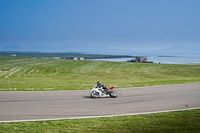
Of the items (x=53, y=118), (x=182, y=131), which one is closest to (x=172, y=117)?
(x=182, y=131)

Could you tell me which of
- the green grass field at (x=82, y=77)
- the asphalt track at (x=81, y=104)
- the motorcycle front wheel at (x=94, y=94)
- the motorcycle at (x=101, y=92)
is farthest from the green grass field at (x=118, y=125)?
the green grass field at (x=82, y=77)

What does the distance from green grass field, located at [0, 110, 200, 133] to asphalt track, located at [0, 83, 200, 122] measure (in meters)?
1.01

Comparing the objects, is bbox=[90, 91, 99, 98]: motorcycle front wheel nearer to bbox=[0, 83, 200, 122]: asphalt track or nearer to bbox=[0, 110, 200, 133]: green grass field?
bbox=[0, 83, 200, 122]: asphalt track

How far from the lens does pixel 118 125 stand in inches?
386

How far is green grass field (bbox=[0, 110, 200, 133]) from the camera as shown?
9117 mm

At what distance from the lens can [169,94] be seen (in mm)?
17547

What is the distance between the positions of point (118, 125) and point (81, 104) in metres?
4.37

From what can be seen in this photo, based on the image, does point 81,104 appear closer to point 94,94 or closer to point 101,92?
point 94,94

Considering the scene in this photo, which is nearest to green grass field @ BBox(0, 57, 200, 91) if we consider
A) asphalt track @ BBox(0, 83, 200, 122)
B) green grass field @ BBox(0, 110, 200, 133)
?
asphalt track @ BBox(0, 83, 200, 122)

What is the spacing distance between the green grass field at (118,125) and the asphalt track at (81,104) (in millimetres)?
1010

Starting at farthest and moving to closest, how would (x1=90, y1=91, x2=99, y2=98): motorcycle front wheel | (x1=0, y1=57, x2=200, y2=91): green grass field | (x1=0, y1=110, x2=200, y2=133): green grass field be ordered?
1. (x1=0, y1=57, x2=200, y2=91): green grass field
2. (x1=90, y1=91, x2=99, y2=98): motorcycle front wheel
3. (x1=0, y1=110, x2=200, y2=133): green grass field

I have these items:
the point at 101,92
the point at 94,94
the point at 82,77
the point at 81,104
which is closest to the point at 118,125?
the point at 81,104

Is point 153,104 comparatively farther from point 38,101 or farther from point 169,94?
point 38,101

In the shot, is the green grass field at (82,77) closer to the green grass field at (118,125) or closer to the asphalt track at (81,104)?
the asphalt track at (81,104)
